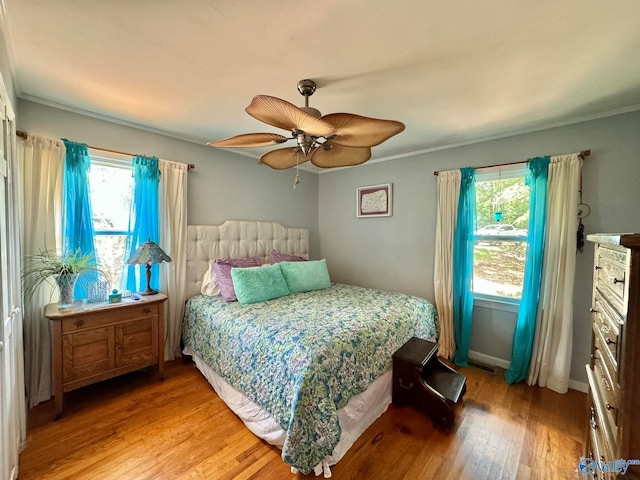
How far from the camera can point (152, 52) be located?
1.46 m

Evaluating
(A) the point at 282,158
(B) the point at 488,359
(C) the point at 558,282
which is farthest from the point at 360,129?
(B) the point at 488,359

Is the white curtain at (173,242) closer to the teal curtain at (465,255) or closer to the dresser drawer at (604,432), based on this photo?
the teal curtain at (465,255)

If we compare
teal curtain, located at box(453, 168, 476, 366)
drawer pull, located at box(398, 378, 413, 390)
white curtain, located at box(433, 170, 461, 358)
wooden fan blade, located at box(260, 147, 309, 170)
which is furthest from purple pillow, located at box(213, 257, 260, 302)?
teal curtain, located at box(453, 168, 476, 366)

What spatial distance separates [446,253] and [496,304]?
2.33 ft

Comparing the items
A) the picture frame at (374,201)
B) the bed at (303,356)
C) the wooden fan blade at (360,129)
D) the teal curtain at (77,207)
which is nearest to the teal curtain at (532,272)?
the bed at (303,356)

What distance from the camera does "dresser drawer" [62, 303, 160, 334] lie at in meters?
1.89

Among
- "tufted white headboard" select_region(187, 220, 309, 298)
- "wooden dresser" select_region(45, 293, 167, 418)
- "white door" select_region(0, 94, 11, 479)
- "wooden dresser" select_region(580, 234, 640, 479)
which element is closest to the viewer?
"wooden dresser" select_region(580, 234, 640, 479)

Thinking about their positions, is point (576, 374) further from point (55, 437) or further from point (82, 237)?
point (82, 237)

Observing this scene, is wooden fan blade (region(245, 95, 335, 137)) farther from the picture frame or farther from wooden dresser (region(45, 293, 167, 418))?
the picture frame

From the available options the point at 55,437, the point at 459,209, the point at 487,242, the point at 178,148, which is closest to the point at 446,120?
the point at 459,209

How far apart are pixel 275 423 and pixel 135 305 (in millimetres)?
1525

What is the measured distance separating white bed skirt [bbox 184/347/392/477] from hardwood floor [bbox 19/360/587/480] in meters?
0.05

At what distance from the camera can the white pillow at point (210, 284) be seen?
278 centimetres

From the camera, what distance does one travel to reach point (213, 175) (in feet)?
10.1
